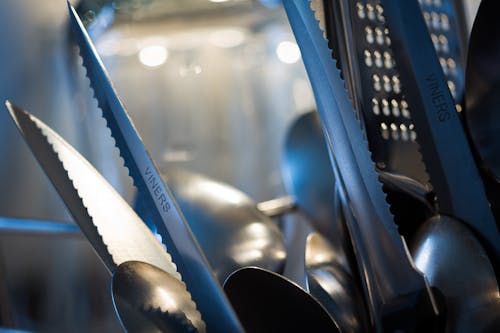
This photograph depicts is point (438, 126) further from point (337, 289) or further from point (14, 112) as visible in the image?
point (14, 112)

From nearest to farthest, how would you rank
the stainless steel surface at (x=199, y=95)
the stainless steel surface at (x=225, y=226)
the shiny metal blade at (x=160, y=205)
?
the shiny metal blade at (x=160, y=205) < the stainless steel surface at (x=225, y=226) < the stainless steel surface at (x=199, y=95)

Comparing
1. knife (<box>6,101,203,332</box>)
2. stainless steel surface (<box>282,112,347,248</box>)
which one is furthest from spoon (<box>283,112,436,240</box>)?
knife (<box>6,101,203,332</box>)

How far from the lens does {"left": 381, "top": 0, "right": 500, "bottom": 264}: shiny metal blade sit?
0.32m

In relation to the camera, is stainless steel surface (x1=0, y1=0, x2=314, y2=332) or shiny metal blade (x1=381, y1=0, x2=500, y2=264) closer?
shiny metal blade (x1=381, y1=0, x2=500, y2=264)

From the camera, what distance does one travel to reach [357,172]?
286 millimetres

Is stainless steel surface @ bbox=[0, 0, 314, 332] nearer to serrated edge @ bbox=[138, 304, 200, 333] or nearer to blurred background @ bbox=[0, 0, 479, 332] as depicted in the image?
blurred background @ bbox=[0, 0, 479, 332]

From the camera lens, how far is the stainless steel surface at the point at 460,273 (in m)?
0.29

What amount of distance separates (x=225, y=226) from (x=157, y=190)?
120 millimetres

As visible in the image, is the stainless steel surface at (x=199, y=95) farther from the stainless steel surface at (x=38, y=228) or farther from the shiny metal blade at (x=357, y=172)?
the shiny metal blade at (x=357, y=172)

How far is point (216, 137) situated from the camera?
2.55ft

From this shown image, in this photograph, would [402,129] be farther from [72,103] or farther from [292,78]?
[292,78]

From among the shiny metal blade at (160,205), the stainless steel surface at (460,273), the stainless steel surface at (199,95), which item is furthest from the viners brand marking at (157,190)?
the stainless steel surface at (199,95)

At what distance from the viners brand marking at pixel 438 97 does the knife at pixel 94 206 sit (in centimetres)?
14

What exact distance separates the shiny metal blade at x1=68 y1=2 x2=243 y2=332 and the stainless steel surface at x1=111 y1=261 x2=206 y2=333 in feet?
0.03
